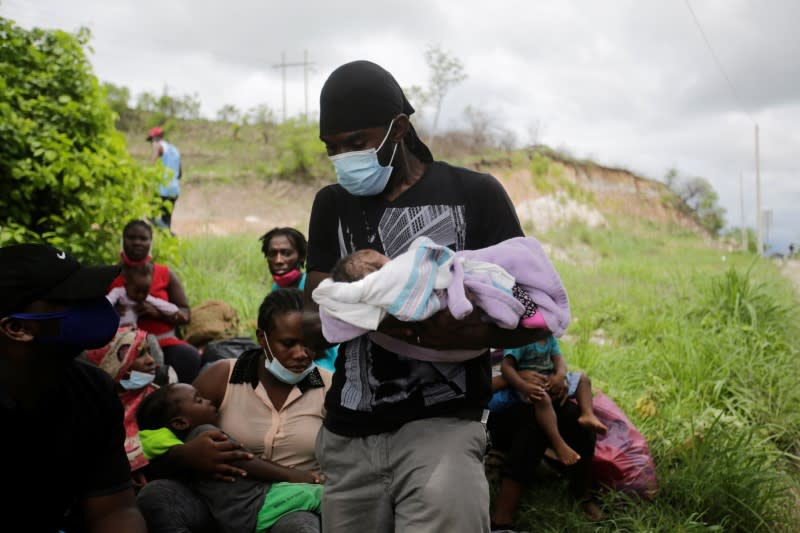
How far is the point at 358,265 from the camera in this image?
197 cm

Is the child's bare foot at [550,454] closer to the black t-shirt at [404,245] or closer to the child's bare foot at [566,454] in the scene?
the child's bare foot at [566,454]

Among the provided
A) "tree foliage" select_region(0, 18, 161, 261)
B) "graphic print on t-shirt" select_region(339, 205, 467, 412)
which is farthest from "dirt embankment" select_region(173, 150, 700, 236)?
"graphic print on t-shirt" select_region(339, 205, 467, 412)

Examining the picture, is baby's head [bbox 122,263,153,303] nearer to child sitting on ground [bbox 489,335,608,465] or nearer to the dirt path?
child sitting on ground [bbox 489,335,608,465]

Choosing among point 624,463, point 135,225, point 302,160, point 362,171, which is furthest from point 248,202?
point 362,171

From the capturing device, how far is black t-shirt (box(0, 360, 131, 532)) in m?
2.21

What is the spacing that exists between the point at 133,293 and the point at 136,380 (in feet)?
4.90

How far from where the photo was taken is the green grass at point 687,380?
3797mm

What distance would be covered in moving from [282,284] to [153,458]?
82.9 inches

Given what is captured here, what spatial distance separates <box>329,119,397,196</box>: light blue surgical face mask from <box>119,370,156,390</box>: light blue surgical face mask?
A: 191cm

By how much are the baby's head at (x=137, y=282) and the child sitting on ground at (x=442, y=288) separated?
3285mm

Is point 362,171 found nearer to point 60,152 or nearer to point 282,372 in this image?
point 282,372

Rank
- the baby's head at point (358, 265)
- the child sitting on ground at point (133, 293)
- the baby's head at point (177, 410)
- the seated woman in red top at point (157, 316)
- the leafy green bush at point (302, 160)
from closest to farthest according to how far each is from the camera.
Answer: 1. the baby's head at point (358, 265)
2. the baby's head at point (177, 410)
3. the seated woman in red top at point (157, 316)
4. the child sitting on ground at point (133, 293)
5. the leafy green bush at point (302, 160)

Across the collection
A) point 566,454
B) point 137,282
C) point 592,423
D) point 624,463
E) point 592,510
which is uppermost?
point 137,282

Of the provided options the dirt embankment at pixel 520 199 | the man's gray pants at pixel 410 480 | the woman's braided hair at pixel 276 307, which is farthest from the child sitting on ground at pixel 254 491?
the dirt embankment at pixel 520 199
